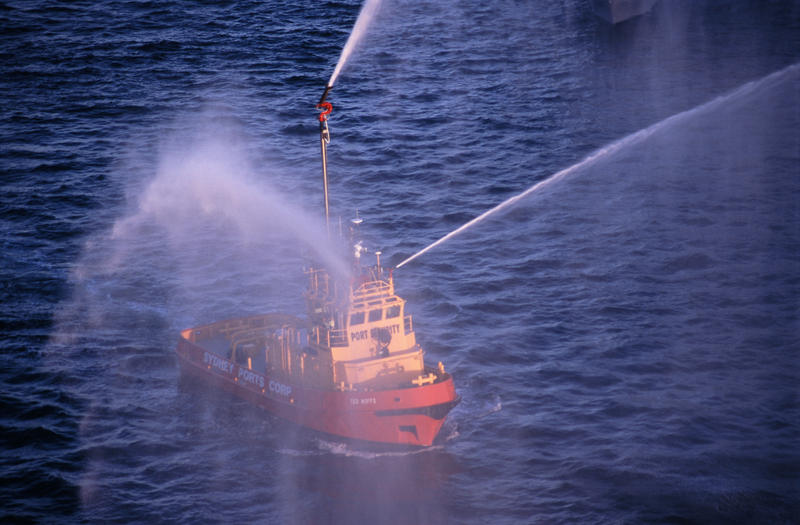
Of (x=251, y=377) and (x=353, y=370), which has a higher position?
(x=353, y=370)

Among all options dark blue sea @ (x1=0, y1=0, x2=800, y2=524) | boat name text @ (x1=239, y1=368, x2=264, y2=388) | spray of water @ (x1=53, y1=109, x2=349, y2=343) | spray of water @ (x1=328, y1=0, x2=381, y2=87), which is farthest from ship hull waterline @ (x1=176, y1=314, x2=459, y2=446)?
spray of water @ (x1=328, y1=0, x2=381, y2=87)

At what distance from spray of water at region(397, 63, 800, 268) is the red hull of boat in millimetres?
17144

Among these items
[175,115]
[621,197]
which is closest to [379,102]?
[175,115]

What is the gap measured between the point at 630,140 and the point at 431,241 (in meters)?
24.2

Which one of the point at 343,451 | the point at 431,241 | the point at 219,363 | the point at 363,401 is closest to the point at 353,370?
the point at 363,401

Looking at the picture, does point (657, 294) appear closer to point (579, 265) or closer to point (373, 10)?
point (579, 265)

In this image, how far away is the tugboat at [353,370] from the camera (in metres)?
41.3

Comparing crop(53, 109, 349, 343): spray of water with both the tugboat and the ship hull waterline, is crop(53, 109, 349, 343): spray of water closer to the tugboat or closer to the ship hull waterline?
the tugboat

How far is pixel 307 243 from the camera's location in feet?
217

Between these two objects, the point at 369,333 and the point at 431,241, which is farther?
the point at 431,241

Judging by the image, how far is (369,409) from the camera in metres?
41.3

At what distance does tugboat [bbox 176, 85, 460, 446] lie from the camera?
4131cm

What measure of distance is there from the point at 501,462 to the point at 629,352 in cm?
1264

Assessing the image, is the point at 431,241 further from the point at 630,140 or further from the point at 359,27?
the point at 359,27
